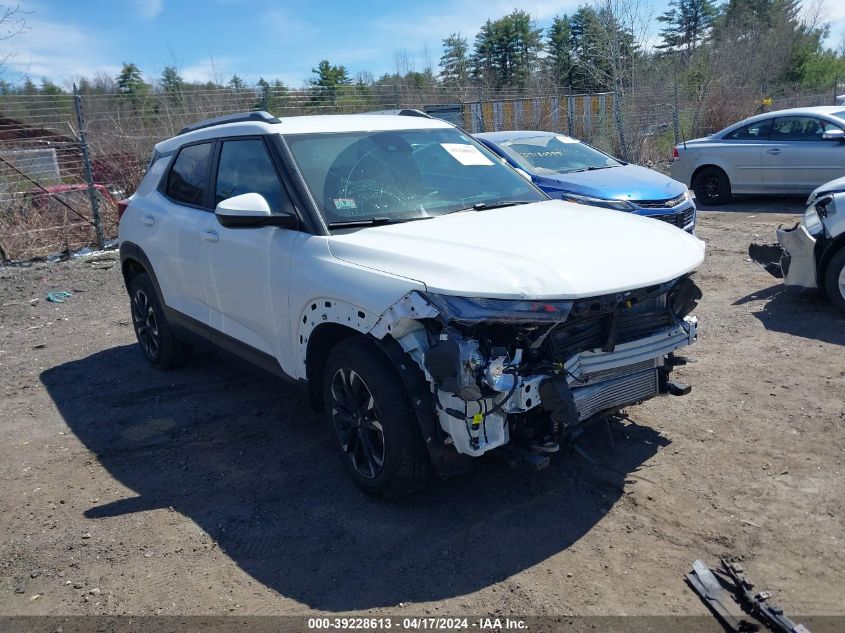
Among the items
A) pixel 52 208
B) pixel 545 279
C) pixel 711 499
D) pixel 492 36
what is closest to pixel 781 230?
pixel 711 499

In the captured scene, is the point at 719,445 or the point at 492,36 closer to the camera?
the point at 719,445

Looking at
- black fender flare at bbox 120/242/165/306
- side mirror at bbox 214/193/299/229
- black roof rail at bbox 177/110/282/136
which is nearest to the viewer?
side mirror at bbox 214/193/299/229

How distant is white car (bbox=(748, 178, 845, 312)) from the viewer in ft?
20.5

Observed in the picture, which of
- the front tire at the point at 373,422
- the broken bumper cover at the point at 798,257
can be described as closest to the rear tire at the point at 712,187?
the broken bumper cover at the point at 798,257

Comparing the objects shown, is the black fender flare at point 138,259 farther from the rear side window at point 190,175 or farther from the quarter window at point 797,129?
the quarter window at point 797,129

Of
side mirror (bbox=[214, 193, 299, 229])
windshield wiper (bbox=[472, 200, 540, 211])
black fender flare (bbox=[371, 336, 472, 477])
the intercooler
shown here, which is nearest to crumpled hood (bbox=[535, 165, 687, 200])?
windshield wiper (bbox=[472, 200, 540, 211])

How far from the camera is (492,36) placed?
41812 millimetres

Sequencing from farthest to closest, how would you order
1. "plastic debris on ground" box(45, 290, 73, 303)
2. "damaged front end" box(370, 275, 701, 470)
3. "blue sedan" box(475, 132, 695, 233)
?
"plastic debris on ground" box(45, 290, 73, 303) → "blue sedan" box(475, 132, 695, 233) → "damaged front end" box(370, 275, 701, 470)

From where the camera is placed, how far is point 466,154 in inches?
191

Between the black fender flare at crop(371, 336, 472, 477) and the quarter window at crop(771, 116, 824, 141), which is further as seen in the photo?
the quarter window at crop(771, 116, 824, 141)

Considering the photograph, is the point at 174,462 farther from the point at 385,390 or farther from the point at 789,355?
the point at 789,355

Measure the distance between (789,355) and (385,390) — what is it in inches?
147

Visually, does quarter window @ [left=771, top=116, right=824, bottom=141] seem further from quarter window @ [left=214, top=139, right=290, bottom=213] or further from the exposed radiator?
quarter window @ [left=214, top=139, right=290, bottom=213]

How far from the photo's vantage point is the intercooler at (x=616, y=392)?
336cm
